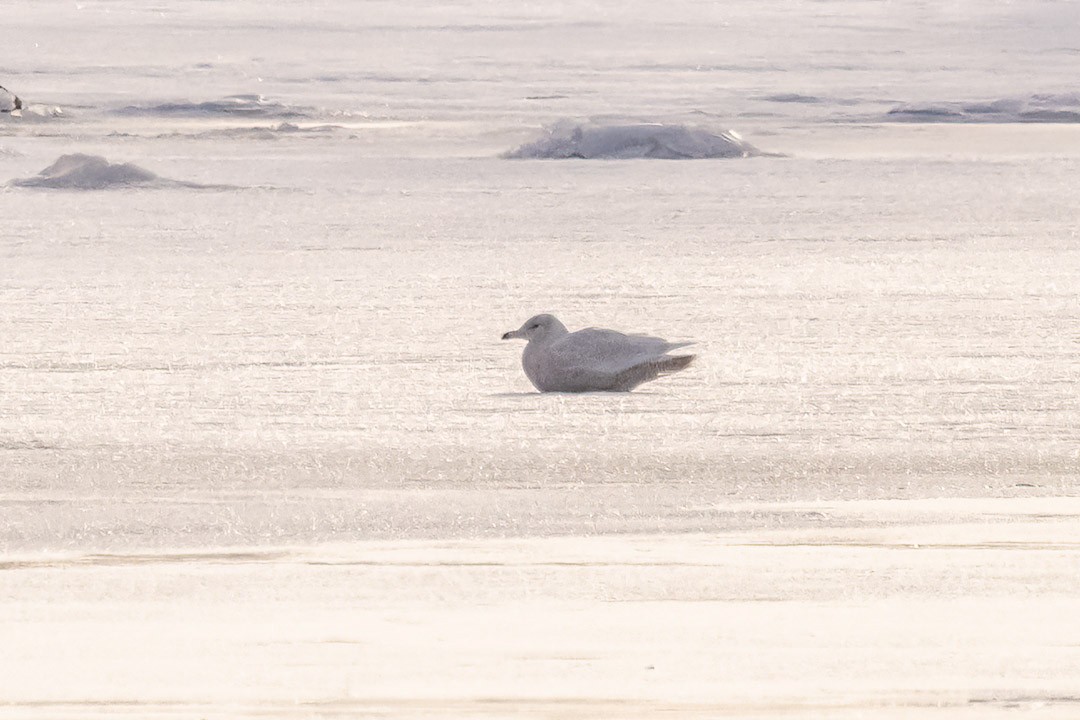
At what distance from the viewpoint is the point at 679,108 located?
1523 centimetres

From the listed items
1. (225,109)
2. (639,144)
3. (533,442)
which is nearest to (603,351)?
(533,442)

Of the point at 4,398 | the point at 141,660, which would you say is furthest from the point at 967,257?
the point at 141,660

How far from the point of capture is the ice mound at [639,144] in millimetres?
12125

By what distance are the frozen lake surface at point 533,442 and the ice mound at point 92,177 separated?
0.21 ft

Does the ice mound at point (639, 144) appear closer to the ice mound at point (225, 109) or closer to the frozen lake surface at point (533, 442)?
the frozen lake surface at point (533, 442)

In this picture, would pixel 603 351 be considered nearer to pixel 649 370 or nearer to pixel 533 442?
pixel 649 370

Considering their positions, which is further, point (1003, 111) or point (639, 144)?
point (1003, 111)

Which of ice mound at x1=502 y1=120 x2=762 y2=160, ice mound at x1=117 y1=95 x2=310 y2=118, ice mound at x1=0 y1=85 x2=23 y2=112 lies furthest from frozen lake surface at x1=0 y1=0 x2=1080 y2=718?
ice mound at x1=0 y1=85 x2=23 y2=112

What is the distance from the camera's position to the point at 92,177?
10.3m

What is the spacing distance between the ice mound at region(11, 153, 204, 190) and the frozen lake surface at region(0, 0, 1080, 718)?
65 mm

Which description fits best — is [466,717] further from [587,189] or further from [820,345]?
[587,189]

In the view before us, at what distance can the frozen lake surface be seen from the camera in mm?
2520

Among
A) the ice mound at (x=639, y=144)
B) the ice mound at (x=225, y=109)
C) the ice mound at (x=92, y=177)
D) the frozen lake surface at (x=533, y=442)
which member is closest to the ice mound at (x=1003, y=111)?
the frozen lake surface at (x=533, y=442)

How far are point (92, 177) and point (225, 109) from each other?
A: 5.03 meters
